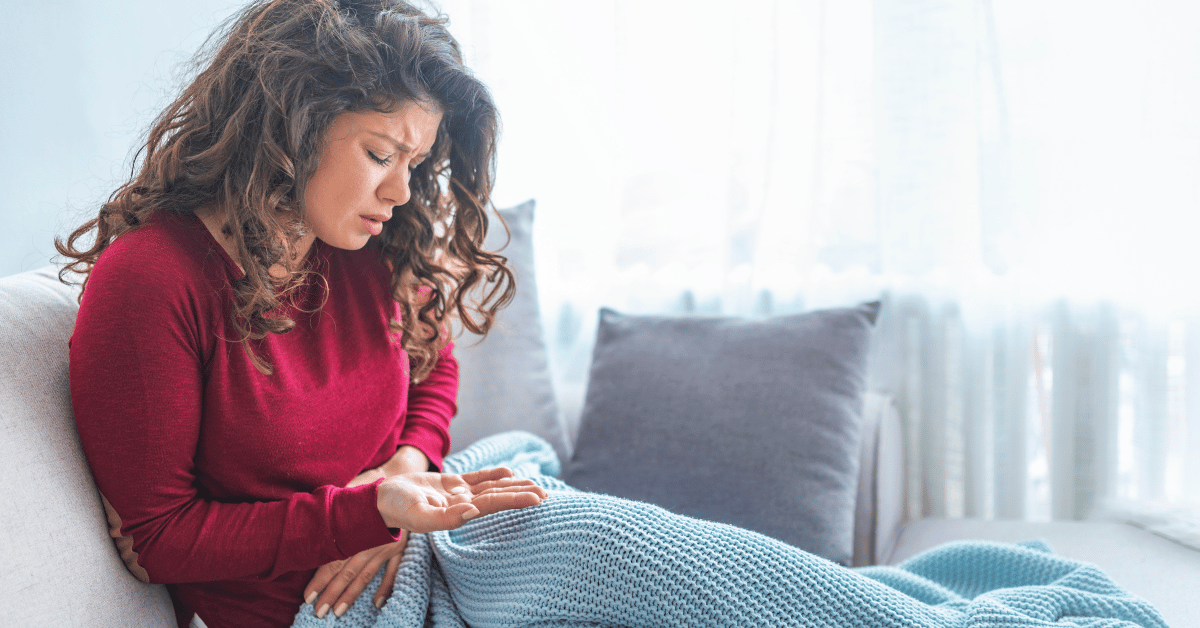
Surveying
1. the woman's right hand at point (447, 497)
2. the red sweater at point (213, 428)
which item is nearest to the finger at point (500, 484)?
the woman's right hand at point (447, 497)

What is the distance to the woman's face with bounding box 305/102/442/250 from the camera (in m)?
0.90

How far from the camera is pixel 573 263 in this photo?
5.96 ft

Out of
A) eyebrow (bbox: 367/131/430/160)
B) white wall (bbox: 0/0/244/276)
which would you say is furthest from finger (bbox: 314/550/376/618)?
white wall (bbox: 0/0/244/276)

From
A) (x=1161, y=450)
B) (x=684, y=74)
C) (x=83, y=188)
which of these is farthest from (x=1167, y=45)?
(x=83, y=188)

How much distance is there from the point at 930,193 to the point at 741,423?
61 centimetres

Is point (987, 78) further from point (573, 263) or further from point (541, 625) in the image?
point (541, 625)

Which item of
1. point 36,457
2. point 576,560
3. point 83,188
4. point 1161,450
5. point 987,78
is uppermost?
→ point 987,78

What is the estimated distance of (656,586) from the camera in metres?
0.79

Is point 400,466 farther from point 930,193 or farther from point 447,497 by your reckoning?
point 930,193

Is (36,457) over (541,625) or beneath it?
over

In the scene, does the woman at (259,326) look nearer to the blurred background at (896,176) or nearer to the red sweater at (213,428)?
the red sweater at (213,428)

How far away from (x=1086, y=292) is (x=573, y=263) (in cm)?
105

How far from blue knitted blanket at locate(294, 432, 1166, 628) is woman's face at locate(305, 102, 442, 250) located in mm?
403

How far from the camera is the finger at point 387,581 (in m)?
0.92
